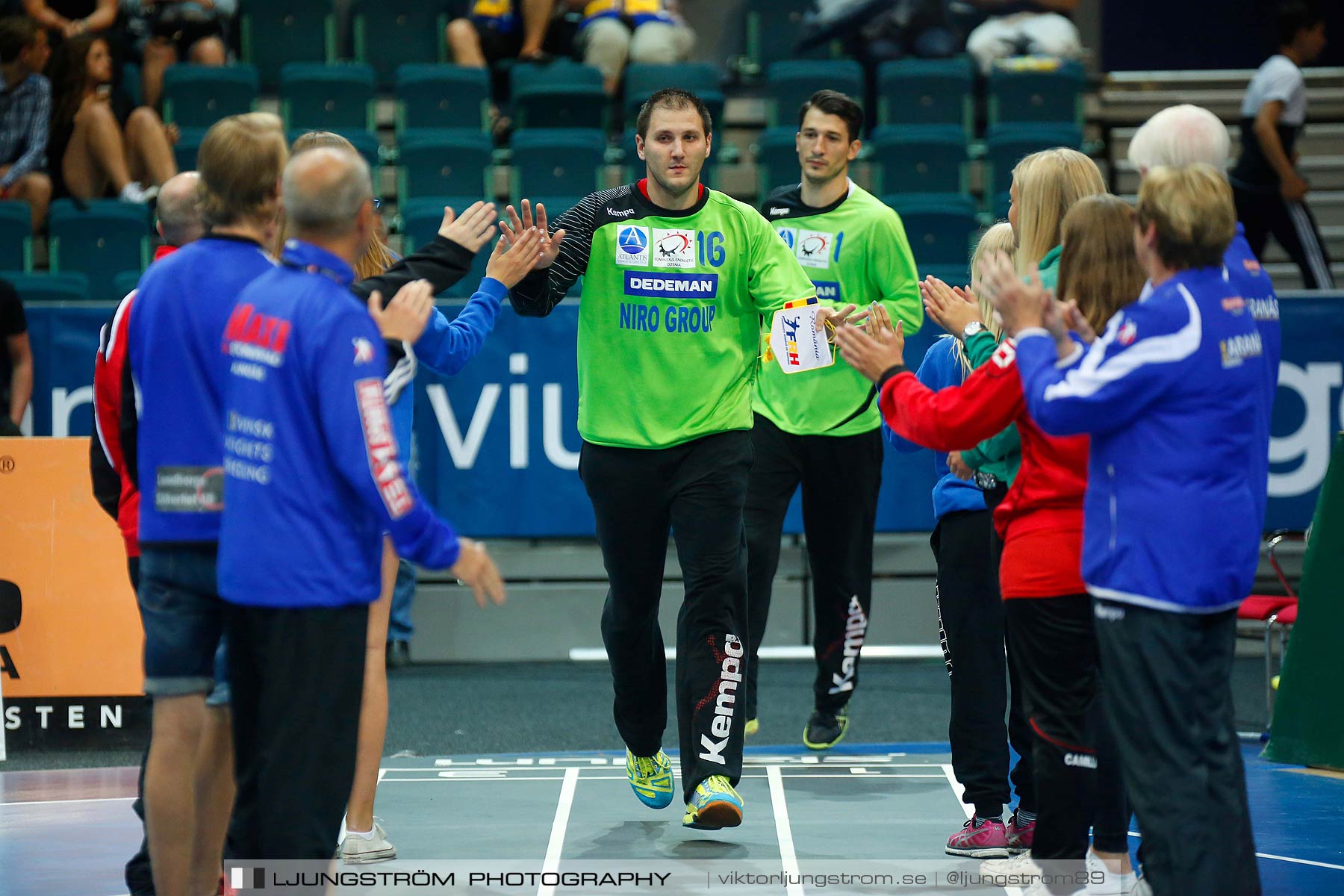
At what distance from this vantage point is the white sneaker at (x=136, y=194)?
1036 centimetres

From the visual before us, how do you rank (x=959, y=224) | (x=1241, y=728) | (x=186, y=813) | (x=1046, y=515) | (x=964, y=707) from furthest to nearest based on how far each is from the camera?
1. (x=959, y=224)
2. (x=1241, y=728)
3. (x=964, y=707)
4. (x=1046, y=515)
5. (x=186, y=813)

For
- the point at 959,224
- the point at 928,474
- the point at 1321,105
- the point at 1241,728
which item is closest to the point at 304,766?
the point at 1241,728

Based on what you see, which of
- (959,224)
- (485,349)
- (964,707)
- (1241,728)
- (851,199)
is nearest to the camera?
(964,707)

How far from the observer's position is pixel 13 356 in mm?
7965

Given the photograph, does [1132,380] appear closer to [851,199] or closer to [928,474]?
[851,199]

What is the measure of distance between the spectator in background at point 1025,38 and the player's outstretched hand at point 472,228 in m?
8.68

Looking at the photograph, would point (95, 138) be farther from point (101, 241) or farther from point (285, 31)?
point (285, 31)

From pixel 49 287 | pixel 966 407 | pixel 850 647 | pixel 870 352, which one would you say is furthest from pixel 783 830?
pixel 49 287

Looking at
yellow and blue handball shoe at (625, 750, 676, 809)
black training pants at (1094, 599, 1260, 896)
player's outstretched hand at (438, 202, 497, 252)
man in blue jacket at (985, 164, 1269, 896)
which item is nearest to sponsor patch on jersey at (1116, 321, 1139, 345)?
man in blue jacket at (985, 164, 1269, 896)

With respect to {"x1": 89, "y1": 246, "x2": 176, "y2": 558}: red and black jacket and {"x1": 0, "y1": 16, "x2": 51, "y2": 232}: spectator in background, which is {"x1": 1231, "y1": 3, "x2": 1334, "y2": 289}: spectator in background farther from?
{"x1": 89, "y1": 246, "x2": 176, "y2": 558}: red and black jacket

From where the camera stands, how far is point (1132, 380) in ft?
10.8

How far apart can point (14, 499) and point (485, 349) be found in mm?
2528

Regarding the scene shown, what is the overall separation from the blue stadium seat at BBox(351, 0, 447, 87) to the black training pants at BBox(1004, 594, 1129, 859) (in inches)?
388

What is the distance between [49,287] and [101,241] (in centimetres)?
94
